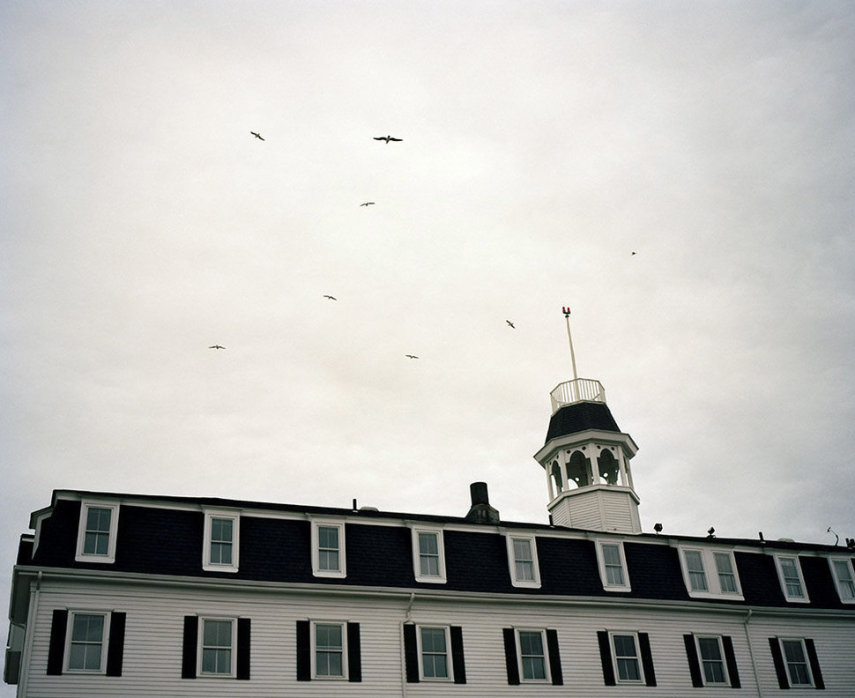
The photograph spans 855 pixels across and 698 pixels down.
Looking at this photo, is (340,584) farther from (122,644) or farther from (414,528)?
(122,644)

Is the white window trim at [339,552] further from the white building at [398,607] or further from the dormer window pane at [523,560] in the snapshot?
the dormer window pane at [523,560]

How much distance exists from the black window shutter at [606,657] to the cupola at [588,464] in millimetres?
9303

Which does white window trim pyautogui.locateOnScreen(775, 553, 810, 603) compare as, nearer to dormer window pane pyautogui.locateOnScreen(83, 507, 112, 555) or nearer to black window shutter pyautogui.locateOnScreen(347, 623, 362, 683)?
black window shutter pyautogui.locateOnScreen(347, 623, 362, 683)

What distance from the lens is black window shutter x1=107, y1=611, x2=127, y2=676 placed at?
28812mm

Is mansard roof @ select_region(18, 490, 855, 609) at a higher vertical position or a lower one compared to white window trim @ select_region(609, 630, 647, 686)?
higher

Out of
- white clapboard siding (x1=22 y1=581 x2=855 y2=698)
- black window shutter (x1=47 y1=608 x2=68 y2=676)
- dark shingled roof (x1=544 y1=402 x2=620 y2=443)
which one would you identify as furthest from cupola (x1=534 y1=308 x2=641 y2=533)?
black window shutter (x1=47 y1=608 x2=68 y2=676)

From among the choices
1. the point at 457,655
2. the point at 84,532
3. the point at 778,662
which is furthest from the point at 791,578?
the point at 84,532

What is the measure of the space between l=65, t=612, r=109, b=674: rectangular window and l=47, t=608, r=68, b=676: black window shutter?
0.61ft

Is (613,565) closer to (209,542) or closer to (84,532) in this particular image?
(209,542)

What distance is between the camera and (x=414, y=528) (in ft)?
117

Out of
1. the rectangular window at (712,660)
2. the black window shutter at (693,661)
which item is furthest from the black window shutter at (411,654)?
the rectangular window at (712,660)

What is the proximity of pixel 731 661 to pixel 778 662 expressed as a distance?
7.87 feet

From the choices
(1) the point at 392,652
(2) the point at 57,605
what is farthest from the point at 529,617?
(2) the point at 57,605

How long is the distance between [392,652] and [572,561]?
9048 mm
